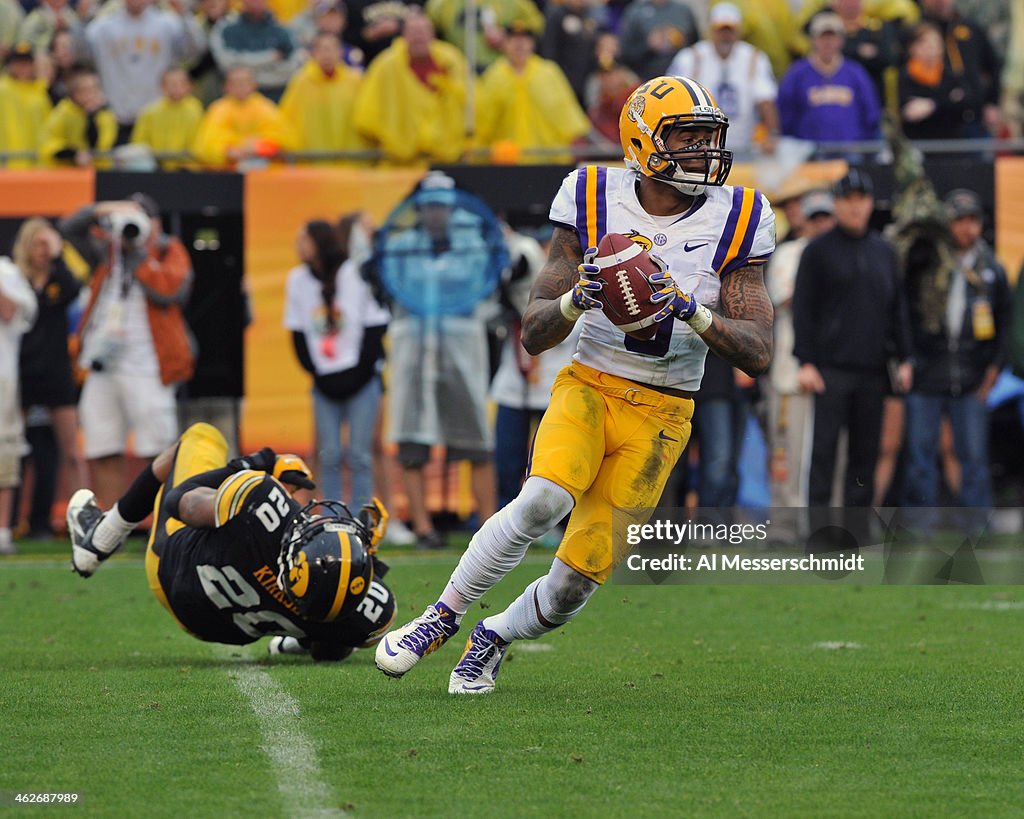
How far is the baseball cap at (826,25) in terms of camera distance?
12.1m

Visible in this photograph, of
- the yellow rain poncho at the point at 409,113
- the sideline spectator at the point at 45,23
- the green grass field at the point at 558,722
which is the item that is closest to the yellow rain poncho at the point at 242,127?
the yellow rain poncho at the point at 409,113

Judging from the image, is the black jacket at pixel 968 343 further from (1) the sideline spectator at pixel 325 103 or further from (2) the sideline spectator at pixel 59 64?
(2) the sideline spectator at pixel 59 64

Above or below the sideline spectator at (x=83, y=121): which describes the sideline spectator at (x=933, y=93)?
above

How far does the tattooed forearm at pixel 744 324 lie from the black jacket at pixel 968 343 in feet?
18.5

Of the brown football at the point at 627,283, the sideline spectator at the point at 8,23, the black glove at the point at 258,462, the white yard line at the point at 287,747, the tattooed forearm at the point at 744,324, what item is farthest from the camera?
the sideline spectator at the point at 8,23

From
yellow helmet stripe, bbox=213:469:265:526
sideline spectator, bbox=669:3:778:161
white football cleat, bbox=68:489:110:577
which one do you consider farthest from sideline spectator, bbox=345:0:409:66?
yellow helmet stripe, bbox=213:469:265:526

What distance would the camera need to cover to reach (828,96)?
39.6ft

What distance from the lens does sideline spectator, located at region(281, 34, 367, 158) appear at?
1228 cm

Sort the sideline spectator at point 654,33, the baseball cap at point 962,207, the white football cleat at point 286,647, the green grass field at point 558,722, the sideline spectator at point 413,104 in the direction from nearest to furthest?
the green grass field at point 558,722 < the white football cleat at point 286,647 < the baseball cap at point 962,207 < the sideline spectator at point 413,104 < the sideline spectator at point 654,33

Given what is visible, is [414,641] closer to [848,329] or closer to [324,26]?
[848,329]

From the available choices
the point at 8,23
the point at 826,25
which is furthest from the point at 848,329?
the point at 8,23

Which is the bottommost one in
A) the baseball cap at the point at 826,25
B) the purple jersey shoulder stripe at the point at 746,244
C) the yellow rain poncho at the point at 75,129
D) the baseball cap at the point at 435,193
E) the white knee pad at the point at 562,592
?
the white knee pad at the point at 562,592

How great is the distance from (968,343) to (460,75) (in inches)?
157

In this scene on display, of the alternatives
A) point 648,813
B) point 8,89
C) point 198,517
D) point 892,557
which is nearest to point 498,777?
point 648,813
